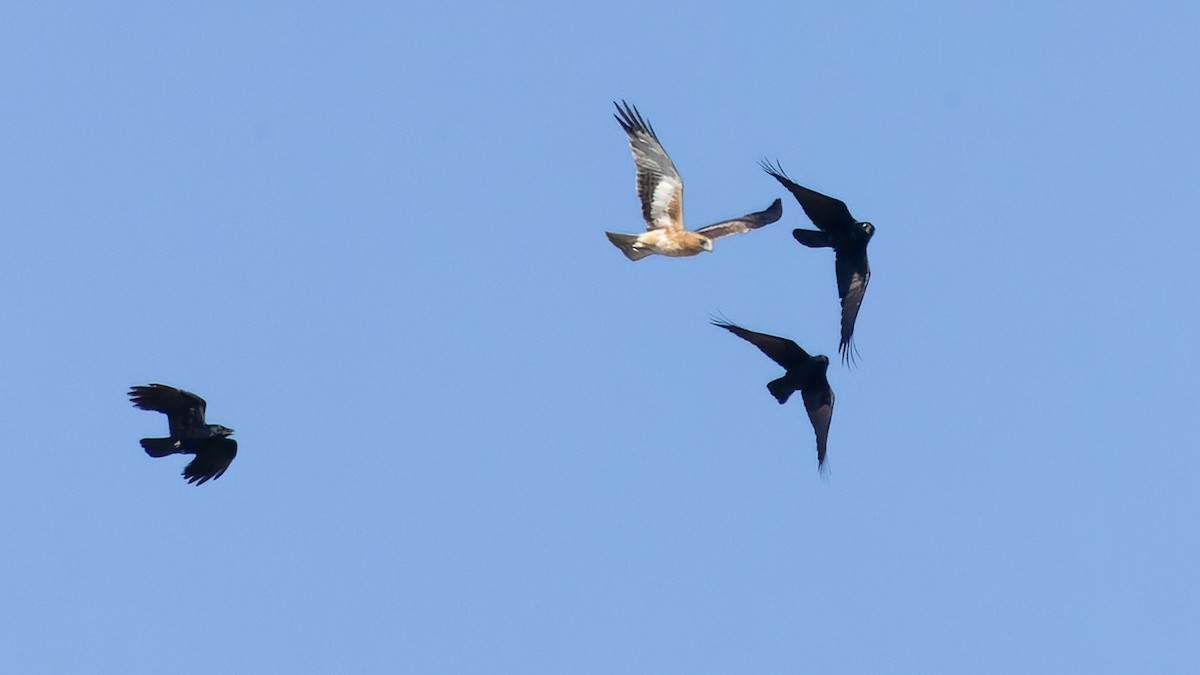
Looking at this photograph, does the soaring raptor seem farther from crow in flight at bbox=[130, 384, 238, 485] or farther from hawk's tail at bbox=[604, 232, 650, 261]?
crow in flight at bbox=[130, 384, 238, 485]

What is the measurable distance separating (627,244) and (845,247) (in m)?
3.57

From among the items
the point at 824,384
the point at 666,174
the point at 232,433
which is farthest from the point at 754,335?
the point at 232,433

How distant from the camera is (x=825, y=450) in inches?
1034

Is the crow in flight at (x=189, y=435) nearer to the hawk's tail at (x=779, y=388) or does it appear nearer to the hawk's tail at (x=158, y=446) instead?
the hawk's tail at (x=158, y=446)

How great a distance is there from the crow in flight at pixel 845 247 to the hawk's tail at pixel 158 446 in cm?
1040

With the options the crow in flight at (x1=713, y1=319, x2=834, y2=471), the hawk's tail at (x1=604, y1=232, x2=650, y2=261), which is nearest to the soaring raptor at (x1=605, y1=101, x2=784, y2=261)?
the hawk's tail at (x1=604, y1=232, x2=650, y2=261)

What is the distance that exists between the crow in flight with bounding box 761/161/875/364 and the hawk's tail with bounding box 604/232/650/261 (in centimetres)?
256

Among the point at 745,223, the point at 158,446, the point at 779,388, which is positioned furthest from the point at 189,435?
the point at 745,223

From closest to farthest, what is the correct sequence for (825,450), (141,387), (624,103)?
(141,387) < (825,450) < (624,103)

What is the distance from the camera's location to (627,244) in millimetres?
26781

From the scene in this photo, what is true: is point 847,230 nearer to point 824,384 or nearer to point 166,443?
point 824,384

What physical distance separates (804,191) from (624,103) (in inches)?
144

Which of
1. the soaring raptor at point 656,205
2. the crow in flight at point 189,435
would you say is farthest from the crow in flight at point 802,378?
the crow in flight at point 189,435

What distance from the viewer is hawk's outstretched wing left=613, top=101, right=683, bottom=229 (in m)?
27.4
